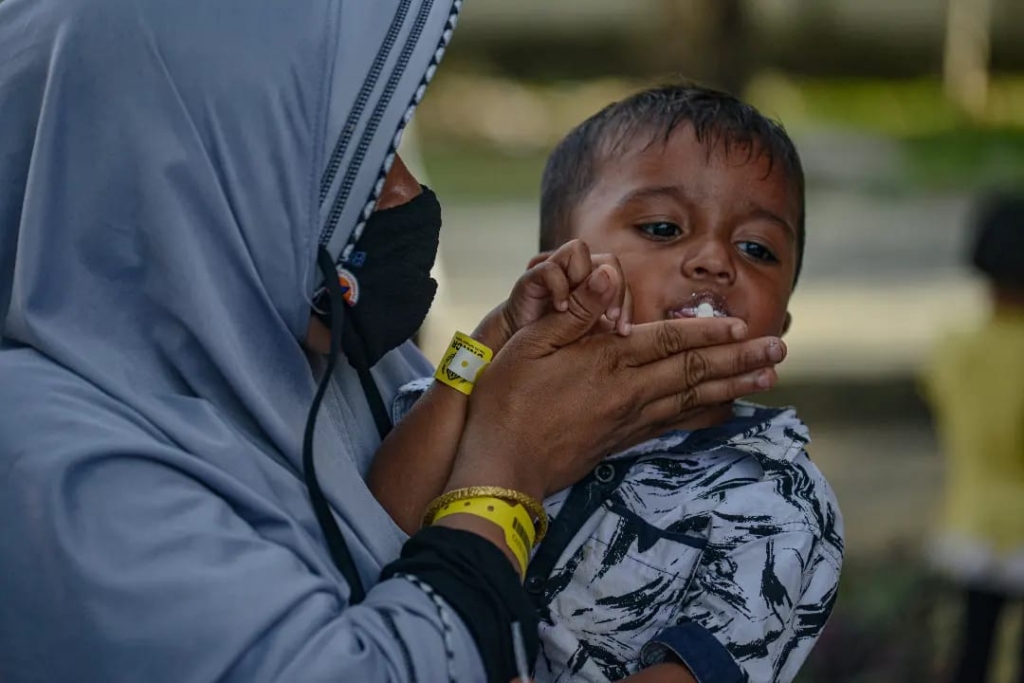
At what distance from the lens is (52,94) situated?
6.33ft

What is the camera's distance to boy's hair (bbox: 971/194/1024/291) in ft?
17.9

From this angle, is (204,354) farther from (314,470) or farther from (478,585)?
(478,585)

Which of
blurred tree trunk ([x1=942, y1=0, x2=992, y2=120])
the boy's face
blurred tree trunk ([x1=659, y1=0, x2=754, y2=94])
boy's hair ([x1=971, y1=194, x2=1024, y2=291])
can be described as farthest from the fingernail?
blurred tree trunk ([x1=942, y1=0, x2=992, y2=120])

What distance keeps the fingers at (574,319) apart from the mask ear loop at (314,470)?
37cm

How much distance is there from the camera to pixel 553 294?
2.31 metres

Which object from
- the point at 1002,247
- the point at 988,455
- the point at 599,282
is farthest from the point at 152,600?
the point at 1002,247

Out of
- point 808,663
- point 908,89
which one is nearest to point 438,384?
point 808,663

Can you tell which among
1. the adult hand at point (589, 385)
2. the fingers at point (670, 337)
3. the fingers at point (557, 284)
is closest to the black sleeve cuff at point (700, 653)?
the adult hand at point (589, 385)

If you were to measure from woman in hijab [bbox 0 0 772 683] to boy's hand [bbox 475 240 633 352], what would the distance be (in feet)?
1.04

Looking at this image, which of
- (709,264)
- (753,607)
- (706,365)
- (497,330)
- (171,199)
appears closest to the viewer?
(171,199)

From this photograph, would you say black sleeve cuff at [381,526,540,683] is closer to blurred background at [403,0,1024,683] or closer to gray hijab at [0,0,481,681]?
gray hijab at [0,0,481,681]

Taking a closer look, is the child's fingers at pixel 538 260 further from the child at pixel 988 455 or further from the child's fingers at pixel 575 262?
the child at pixel 988 455

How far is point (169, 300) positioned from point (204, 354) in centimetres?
9

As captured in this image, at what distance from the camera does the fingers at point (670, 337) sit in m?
2.33
